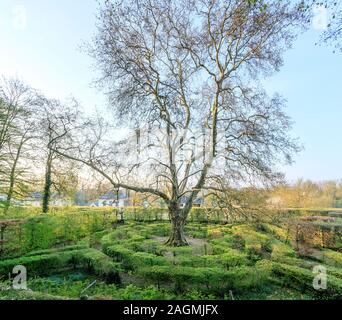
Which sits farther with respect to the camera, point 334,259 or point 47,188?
point 47,188

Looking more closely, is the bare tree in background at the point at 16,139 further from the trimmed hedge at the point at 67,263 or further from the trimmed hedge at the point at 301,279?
the trimmed hedge at the point at 301,279

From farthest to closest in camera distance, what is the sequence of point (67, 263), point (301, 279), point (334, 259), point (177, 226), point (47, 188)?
point (47, 188)
point (177, 226)
point (334, 259)
point (67, 263)
point (301, 279)

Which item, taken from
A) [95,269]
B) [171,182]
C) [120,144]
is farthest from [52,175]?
[95,269]

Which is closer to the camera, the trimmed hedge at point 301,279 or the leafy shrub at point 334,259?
the trimmed hedge at point 301,279

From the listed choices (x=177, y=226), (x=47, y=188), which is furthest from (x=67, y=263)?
(x=47, y=188)

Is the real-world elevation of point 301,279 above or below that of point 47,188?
below

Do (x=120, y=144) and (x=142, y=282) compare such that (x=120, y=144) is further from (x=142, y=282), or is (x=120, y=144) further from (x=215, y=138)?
(x=142, y=282)

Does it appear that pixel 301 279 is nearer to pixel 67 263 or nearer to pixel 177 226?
pixel 177 226

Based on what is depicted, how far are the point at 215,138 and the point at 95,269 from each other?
8.26 m

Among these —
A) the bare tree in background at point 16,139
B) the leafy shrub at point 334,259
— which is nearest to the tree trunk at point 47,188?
the bare tree in background at point 16,139

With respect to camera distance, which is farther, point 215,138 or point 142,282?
point 215,138

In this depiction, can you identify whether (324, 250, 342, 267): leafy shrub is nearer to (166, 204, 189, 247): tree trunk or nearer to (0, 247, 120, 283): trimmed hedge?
(166, 204, 189, 247): tree trunk
